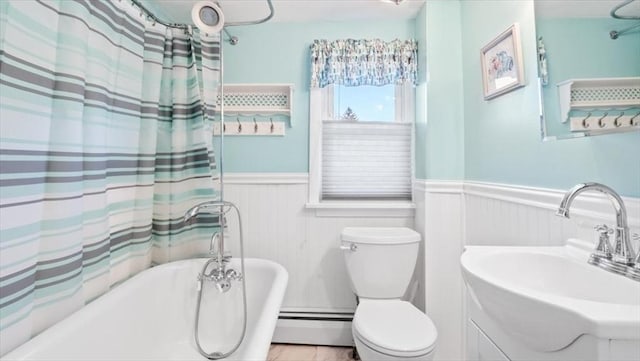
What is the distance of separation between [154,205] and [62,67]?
2.64ft

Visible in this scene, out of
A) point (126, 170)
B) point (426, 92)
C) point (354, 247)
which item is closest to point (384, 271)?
point (354, 247)

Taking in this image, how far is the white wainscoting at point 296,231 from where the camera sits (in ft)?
6.31

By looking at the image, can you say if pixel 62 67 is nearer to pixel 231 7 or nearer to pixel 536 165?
pixel 231 7

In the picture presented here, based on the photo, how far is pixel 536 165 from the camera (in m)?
1.17

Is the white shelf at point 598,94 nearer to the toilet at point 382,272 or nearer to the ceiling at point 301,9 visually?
the toilet at point 382,272

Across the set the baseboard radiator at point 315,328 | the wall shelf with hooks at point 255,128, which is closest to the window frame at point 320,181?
the wall shelf with hooks at point 255,128

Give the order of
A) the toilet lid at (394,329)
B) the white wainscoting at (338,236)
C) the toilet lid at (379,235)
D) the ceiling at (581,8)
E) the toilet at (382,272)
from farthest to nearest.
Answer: the toilet lid at (379,235) < the white wainscoting at (338,236) < the toilet at (382,272) < the toilet lid at (394,329) < the ceiling at (581,8)

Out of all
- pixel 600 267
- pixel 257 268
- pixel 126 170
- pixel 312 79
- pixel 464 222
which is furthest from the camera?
pixel 312 79

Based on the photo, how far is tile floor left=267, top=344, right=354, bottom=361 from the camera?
1.74 meters

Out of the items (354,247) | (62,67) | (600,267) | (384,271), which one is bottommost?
(384,271)

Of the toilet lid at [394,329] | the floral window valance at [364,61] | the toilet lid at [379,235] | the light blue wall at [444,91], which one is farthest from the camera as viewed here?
the floral window valance at [364,61]

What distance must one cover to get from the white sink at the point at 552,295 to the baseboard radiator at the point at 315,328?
119cm

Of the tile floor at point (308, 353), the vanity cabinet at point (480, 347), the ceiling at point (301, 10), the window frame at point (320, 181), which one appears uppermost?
the ceiling at point (301, 10)

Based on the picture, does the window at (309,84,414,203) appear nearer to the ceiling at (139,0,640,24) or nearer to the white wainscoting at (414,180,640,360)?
the white wainscoting at (414,180,640,360)
